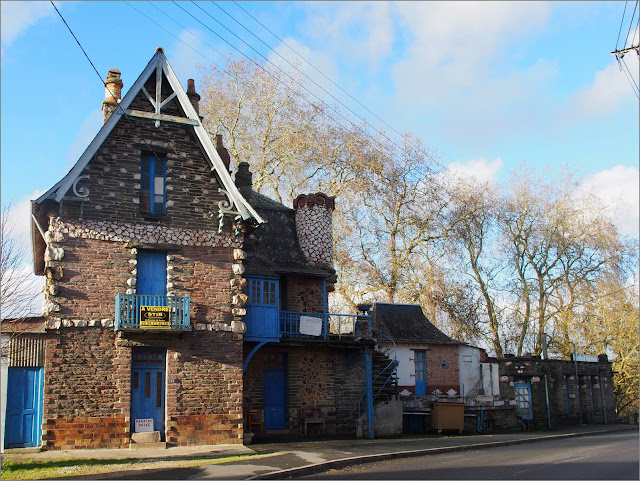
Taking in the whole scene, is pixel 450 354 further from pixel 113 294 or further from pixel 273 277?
pixel 113 294

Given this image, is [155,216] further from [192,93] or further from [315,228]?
[315,228]

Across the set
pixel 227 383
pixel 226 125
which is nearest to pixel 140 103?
pixel 227 383

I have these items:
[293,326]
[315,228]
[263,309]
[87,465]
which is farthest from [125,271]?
[315,228]

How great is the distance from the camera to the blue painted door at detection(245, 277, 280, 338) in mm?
20641

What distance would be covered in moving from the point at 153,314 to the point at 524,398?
66.4 feet

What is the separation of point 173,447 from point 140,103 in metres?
9.48

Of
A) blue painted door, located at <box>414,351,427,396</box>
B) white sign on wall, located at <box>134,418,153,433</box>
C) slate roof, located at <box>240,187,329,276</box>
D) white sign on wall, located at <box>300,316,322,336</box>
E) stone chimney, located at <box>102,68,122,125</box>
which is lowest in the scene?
white sign on wall, located at <box>134,418,153,433</box>

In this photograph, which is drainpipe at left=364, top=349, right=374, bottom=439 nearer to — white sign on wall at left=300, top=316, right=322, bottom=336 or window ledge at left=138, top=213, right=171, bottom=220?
white sign on wall at left=300, top=316, right=322, bottom=336

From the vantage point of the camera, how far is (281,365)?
77.5 feet

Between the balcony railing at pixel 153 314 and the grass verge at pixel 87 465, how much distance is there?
3372 millimetres

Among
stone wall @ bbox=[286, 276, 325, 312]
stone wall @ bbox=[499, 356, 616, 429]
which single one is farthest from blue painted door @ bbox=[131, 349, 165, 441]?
stone wall @ bbox=[499, 356, 616, 429]

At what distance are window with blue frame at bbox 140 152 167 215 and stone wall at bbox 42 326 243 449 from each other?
3557mm

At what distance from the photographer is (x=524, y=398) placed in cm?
3167

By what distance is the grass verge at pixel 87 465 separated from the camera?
13.7 meters
